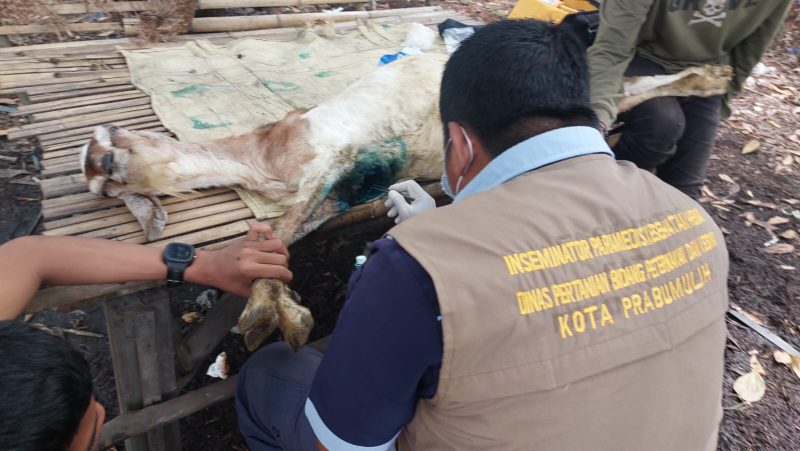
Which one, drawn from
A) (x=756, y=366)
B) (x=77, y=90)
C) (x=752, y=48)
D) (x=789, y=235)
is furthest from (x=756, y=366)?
(x=77, y=90)

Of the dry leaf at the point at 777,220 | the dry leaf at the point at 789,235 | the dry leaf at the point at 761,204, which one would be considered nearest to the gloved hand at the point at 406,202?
the dry leaf at the point at 789,235

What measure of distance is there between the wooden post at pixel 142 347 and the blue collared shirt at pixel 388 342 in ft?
3.17

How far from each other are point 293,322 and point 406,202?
0.67 m

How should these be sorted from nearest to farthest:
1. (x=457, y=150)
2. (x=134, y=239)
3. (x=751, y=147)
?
(x=457, y=150)
(x=134, y=239)
(x=751, y=147)

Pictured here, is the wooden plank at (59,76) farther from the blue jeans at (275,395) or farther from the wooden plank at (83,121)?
the blue jeans at (275,395)

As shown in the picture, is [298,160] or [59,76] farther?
[59,76]

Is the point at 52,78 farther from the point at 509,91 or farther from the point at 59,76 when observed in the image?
the point at 509,91

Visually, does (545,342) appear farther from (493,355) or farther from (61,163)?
(61,163)

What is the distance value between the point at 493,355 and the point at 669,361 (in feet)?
1.31

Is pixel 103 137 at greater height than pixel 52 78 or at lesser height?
greater

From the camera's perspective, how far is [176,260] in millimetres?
1833

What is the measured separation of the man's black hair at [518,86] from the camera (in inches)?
52.8

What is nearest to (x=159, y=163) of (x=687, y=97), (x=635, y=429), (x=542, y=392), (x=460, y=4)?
(x=542, y=392)

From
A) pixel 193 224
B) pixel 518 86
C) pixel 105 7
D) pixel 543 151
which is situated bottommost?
pixel 193 224
